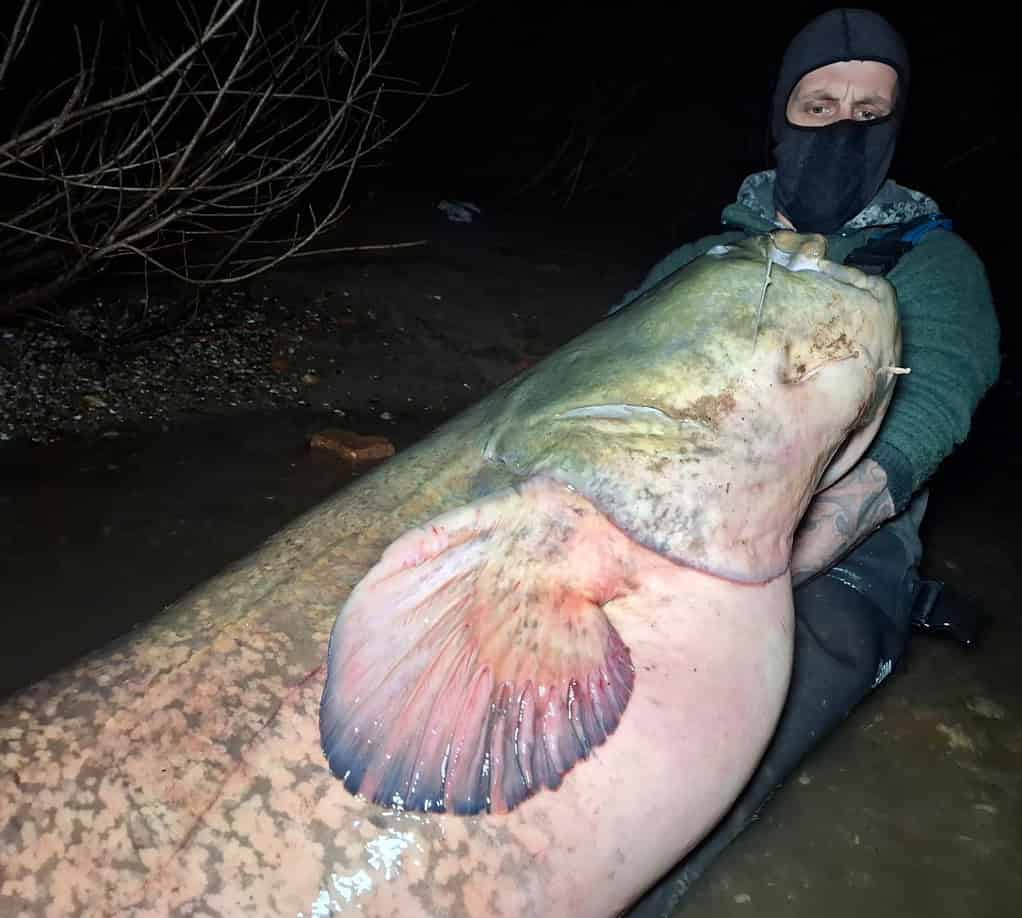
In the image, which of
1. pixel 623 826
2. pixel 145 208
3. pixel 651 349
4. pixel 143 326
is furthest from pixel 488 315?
pixel 623 826

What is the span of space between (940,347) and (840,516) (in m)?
0.69

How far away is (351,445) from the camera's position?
342cm

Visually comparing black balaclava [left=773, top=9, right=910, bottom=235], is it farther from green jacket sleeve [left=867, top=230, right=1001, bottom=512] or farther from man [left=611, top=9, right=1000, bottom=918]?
green jacket sleeve [left=867, top=230, right=1001, bottom=512]

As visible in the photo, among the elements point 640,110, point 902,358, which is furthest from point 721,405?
point 640,110

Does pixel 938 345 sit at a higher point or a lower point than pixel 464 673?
higher

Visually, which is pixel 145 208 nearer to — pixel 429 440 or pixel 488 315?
pixel 429 440

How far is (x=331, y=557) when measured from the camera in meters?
1.66

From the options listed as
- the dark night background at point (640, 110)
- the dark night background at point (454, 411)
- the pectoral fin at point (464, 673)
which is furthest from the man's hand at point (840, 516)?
the dark night background at point (640, 110)

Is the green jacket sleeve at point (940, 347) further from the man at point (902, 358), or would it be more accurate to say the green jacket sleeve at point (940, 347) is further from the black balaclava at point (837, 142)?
→ the black balaclava at point (837, 142)

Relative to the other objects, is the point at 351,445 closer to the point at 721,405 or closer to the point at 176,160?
the point at 176,160

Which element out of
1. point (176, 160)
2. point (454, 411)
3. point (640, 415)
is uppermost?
point (640, 415)

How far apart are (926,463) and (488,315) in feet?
11.0

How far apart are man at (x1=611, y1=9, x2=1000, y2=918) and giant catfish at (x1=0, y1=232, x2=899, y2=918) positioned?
534 mm

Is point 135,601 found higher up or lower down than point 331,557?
lower down
